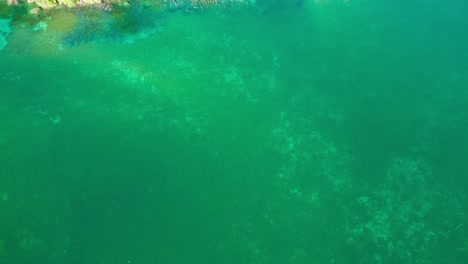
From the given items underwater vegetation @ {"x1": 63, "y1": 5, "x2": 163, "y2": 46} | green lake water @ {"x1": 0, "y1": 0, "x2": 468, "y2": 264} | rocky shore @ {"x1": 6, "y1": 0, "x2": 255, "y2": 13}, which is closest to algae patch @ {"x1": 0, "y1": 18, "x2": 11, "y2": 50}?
green lake water @ {"x1": 0, "y1": 0, "x2": 468, "y2": 264}

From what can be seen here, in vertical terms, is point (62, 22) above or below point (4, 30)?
above

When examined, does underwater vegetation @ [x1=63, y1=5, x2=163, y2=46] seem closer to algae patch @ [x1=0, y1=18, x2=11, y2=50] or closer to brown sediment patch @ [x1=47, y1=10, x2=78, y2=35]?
brown sediment patch @ [x1=47, y1=10, x2=78, y2=35]

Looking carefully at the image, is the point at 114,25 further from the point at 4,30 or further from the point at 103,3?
the point at 4,30

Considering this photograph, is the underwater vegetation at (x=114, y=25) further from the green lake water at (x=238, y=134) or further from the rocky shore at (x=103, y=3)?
the rocky shore at (x=103, y=3)

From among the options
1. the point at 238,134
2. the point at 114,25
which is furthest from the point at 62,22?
the point at 238,134

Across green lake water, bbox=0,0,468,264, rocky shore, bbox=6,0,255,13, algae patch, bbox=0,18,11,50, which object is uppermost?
rocky shore, bbox=6,0,255,13

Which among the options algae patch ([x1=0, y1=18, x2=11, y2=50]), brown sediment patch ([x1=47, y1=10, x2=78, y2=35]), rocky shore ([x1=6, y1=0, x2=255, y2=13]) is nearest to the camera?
algae patch ([x1=0, y1=18, x2=11, y2=50])

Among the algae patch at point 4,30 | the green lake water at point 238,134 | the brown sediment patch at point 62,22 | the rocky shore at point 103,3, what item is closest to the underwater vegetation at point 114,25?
the green lake water at point 238,134

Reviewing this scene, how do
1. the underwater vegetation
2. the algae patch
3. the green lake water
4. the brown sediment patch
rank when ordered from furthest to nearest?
the brown sediment patch
the underwater vegetation
the algae patch
the green lake water
